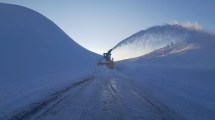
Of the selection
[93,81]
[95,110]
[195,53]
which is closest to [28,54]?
[93,81]

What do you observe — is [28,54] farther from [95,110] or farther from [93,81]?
[95,110]

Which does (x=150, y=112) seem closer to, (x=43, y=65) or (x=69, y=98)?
(x=69, y=98)

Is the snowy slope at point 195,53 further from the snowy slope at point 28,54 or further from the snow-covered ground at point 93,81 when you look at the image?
the snowy slope at point 28,54

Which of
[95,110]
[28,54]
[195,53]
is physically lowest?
[95,110]

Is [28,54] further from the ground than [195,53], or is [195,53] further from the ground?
[195,53]

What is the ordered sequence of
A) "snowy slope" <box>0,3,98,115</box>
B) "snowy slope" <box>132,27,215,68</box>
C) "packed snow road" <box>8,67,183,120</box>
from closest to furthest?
"packed snow road" <box>8,67,183,120</box>
"snowy slope" <box>0,3,98,115</box>
"snowy slope" <box>132,27,215,68</box>

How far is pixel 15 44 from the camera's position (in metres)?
28.6

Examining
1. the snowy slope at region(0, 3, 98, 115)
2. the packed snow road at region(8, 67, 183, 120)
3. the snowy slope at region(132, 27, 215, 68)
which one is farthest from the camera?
the snowy slope at region(132, 27, 215, 68)

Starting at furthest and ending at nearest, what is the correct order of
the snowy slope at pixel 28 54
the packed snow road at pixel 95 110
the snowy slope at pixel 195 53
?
the snowy slope at pixel 195 53 < the snowy slope at pixel 28 54 < the packed snow road at pixel 95 110

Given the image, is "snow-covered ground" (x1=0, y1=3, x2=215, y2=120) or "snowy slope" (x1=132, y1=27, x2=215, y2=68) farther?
"snowy slope" (x1=132, y1=27, x2=215, y2=68)

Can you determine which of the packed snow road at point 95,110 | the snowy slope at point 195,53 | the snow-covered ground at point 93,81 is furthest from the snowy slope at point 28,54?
the snowy slope at point 195,53

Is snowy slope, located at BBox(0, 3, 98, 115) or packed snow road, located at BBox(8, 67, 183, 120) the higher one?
snowy slope, located at BBox(0, 3, 98, 115)

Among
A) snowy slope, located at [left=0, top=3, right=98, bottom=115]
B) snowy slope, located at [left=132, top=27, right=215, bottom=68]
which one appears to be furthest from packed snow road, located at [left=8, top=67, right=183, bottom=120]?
snowy slope, located at [left=132, top=27, right=215, bottom=68]

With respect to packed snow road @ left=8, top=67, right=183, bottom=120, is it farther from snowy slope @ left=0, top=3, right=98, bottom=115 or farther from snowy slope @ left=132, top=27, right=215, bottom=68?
snowy slope @ left=132, top=27, right=215, bottom=68
